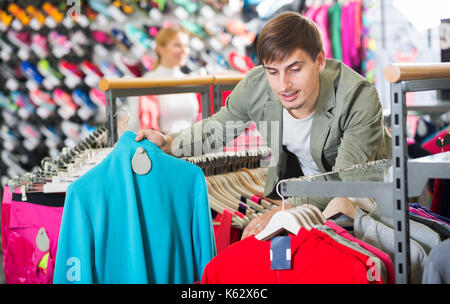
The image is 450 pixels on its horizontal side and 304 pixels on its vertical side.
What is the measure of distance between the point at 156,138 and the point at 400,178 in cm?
74

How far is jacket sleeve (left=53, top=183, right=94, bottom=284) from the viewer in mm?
1479

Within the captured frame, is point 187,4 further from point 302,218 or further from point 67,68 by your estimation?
point 302,218

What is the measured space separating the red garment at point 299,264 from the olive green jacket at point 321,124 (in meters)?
0.52

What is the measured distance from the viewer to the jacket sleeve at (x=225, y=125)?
2.09 metres

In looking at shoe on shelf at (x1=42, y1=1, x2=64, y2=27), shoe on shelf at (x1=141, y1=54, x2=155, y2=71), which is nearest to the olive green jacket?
shoe on shelf at (x1=141, y1=54, x2=155, y2=71)

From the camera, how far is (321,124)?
1933mm

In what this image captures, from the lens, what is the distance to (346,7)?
4.04 metres

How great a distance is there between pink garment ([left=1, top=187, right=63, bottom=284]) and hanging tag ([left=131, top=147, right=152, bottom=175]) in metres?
0.62

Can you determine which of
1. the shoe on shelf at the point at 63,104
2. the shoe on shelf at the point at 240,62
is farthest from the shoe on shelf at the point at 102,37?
the shoe on shelf at the point at 240,62

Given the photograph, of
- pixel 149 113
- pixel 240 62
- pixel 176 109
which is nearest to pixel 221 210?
pixel 176 109

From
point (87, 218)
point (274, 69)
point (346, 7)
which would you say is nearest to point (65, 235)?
point (87, 218)

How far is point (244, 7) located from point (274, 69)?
281 centimetres

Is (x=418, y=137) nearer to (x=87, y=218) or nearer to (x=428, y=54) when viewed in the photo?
(x=428, y=54)

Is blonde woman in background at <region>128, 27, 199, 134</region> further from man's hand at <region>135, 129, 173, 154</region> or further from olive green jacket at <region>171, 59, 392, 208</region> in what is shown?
man's hand at <region>135, 129, 173, 154</region>
